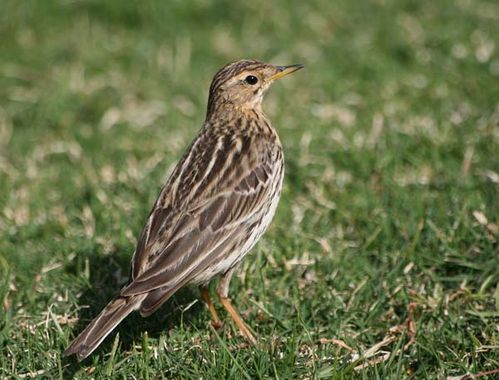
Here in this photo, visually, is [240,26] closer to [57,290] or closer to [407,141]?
[407,141]

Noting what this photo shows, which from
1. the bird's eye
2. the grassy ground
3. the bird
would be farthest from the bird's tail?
the bird's eye

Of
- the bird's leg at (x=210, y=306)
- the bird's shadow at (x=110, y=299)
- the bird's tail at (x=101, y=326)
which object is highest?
the bird's tail at (x=101, y=326)

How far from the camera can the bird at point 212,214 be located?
5.43 meters

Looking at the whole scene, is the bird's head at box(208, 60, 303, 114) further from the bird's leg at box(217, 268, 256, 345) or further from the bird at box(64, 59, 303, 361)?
the bird's leg at box(217, 268, 256, 345)

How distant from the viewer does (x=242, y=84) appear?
266 inches

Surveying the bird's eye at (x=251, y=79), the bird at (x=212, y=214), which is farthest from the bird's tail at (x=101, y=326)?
the bird's eye at (x=251, y=79)

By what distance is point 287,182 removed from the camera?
8.14 m

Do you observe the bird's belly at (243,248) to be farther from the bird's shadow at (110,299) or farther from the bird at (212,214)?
the bird's shadow at (110,299)

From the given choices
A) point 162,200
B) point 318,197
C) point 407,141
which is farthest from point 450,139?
point 162,200

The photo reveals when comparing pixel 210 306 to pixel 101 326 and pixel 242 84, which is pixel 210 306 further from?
pixel 242 84

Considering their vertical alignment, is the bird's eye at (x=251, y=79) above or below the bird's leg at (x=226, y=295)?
above

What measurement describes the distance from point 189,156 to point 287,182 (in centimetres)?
203

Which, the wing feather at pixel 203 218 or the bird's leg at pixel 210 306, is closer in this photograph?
the wing feather at pixel 203 218

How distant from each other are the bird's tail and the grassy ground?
0.96ft
